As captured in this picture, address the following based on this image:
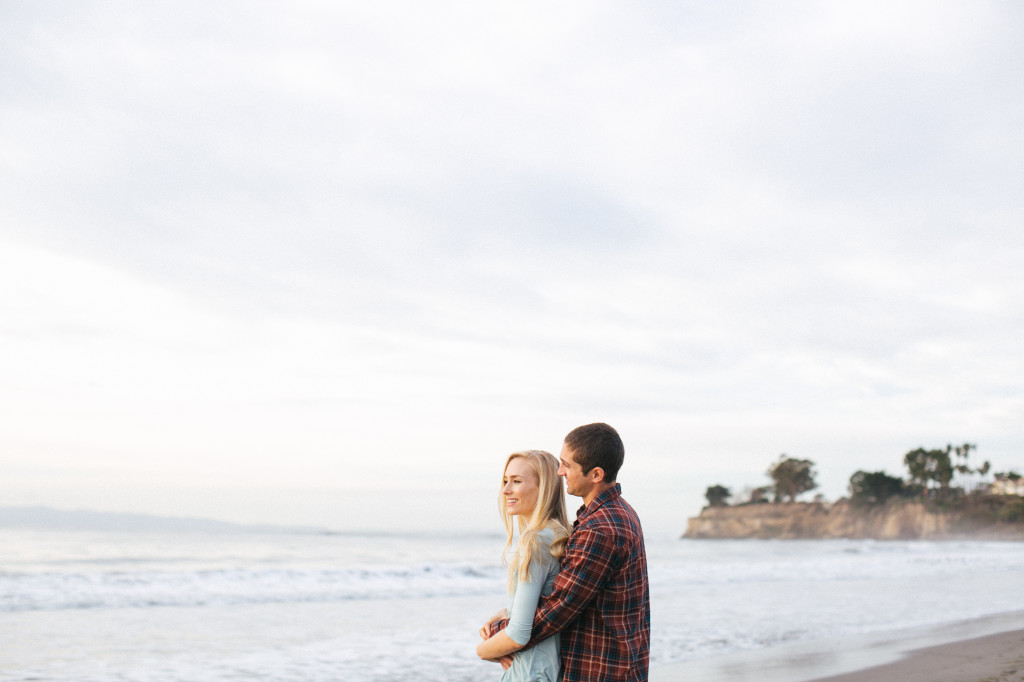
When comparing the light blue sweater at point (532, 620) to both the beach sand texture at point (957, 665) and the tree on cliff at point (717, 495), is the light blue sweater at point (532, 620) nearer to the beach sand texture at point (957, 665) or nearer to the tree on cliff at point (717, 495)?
the beach sand texture at point (957, 665)

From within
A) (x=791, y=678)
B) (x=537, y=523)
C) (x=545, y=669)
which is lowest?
(x=791, y=678)

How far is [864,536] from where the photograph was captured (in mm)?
101750

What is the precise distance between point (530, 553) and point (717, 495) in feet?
425

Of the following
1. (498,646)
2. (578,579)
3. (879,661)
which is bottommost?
(879,661)

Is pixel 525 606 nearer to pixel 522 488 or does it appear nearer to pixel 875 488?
pixel 522 488

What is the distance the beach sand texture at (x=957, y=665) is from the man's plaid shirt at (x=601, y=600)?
612 centimetres

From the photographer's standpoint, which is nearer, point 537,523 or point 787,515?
point 537,523

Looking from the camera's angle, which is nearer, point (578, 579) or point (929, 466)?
point (578, 579)

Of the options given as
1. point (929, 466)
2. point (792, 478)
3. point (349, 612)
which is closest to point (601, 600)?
point (349, 612)

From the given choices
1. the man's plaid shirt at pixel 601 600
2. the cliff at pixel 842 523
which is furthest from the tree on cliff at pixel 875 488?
the man's plaid shirt at pixel 601 600

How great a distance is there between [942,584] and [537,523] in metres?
21.4

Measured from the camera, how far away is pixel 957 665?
8.50 m

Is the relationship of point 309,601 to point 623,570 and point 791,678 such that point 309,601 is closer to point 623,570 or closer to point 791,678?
point 791,678

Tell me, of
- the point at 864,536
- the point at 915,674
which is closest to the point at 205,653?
the point at 915,674
